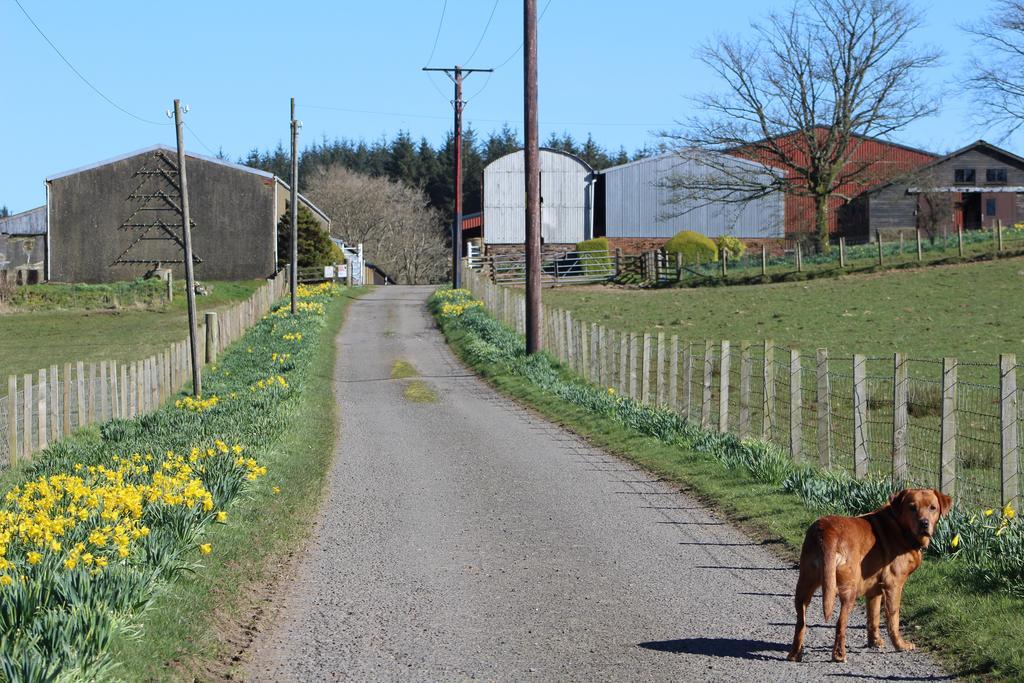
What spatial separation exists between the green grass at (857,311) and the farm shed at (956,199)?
23.9 meters

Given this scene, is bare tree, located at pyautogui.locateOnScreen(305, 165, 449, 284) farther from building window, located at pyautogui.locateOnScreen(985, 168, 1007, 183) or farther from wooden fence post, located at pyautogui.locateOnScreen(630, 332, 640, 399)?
wooden fence post, located at pyautogui.locateOnScreen(630, 332, 640, 399)

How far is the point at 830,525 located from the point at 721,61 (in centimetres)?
5715

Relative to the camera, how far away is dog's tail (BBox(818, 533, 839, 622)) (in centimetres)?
658

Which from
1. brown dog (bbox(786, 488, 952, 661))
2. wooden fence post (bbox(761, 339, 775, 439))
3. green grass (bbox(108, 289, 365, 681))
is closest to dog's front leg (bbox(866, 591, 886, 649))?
brown dog (bbox(786, 488, 952, 661))

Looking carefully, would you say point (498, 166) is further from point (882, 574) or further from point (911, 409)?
point (882, 574)

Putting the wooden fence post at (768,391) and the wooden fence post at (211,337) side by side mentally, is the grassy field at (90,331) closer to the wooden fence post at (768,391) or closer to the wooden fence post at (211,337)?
the wooden fence post at (211,337)

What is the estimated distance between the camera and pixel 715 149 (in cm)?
6012

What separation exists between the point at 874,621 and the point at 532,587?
2.61 meters

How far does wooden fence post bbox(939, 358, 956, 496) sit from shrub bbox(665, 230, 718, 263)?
171ft

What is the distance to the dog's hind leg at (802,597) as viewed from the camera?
21.9ft

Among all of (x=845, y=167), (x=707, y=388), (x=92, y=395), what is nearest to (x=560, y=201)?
(x=845, y=167)

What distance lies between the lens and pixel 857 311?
3894cm

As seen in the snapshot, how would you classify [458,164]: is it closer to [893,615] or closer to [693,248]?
[693,248]

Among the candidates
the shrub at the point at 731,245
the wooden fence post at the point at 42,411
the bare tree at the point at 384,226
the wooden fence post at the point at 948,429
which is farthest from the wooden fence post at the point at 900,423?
the bare tree at the point at 384,226
